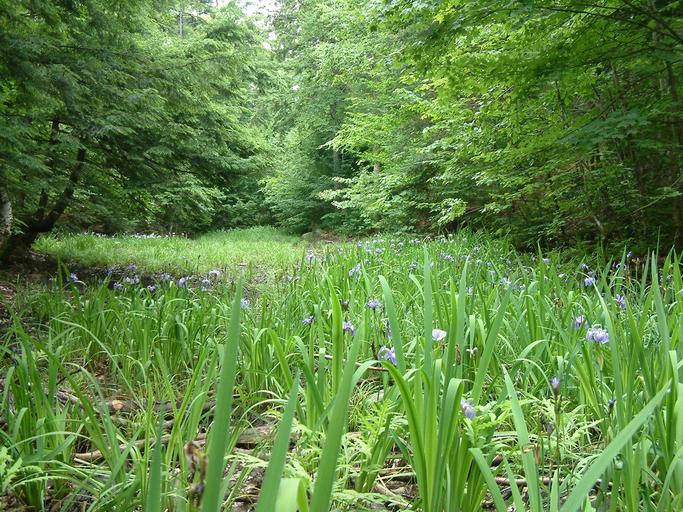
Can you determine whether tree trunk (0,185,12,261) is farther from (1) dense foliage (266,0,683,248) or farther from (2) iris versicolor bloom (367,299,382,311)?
(2) iris versicolor bloom (367,299,382,311)

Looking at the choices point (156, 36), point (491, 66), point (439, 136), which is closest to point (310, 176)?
point (156, 36)

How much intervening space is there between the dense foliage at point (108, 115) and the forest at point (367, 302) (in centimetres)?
3

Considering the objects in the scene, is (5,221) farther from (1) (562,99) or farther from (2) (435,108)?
(1) (562,99)

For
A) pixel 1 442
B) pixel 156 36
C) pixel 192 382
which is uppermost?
pixel 156 36

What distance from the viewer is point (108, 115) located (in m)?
4.20

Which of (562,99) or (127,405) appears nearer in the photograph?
(127,405)

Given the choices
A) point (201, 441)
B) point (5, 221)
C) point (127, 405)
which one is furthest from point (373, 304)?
point (5, 221)

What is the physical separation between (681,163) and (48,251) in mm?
7428

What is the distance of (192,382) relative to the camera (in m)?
1.17

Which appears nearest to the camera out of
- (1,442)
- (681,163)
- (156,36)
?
(1,442)

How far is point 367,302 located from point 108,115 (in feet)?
11.8

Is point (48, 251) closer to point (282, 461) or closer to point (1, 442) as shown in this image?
point (1, 442)

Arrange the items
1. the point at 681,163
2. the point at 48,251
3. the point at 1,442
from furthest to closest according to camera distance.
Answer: the point at 48,251 → the point at 681,163 → the point at 1,442

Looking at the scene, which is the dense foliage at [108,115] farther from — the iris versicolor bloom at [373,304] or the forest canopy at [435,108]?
the iris versicolor bloom at [373,304]
